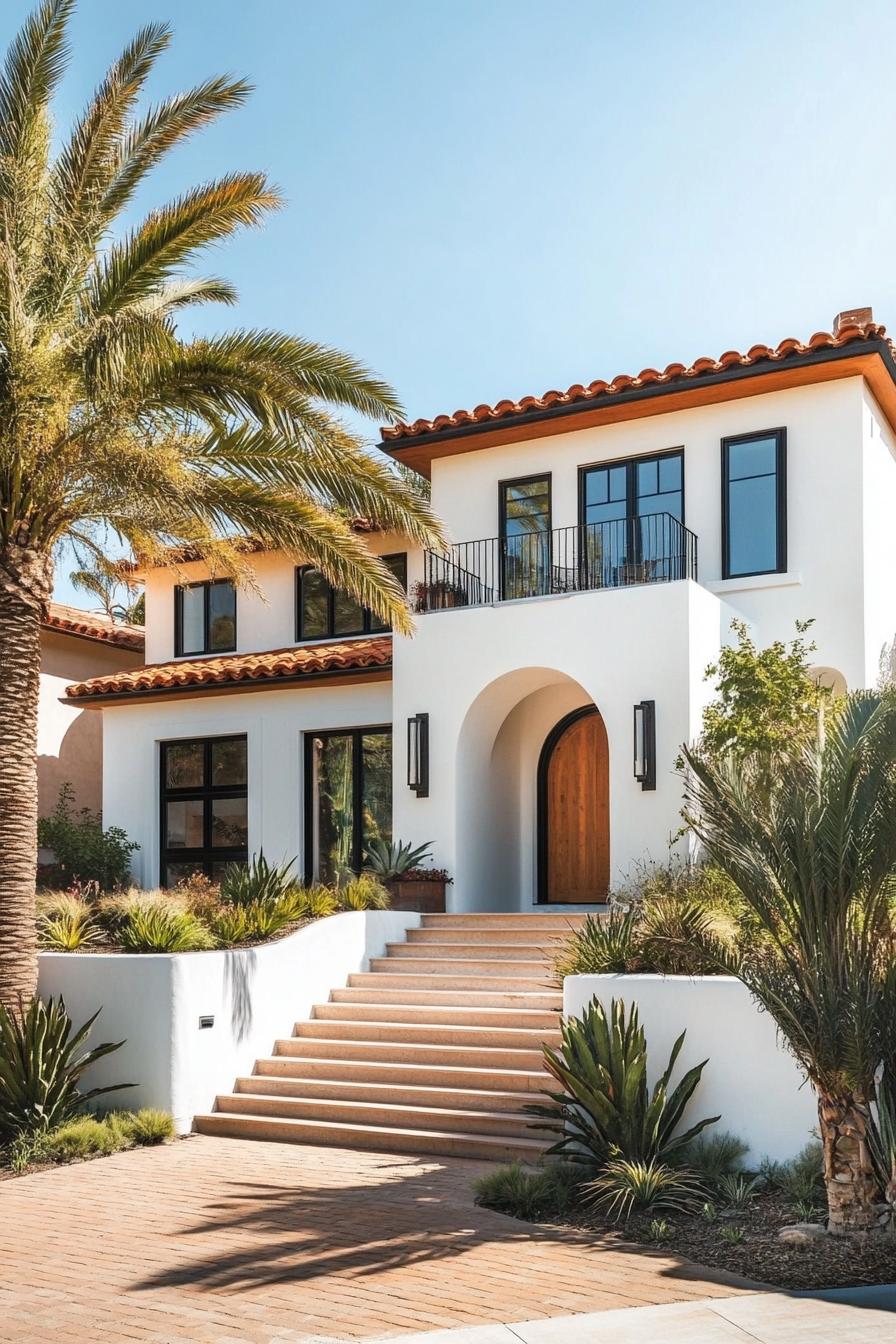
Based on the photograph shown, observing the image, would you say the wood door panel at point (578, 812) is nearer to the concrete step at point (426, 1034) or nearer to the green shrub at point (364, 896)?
the green shrub at point (364, 896)

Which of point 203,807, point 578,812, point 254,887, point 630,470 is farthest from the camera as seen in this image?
point 203,807

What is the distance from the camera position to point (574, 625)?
51.2ft

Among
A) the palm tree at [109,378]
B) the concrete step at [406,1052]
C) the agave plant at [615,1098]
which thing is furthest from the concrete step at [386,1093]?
the palm tree at [109,378]

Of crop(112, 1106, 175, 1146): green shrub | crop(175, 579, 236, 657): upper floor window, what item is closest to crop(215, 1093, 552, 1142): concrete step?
crop(112, 1106, 175, 1146): green shrub

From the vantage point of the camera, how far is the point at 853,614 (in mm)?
15328

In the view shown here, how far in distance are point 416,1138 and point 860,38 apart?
10.4m

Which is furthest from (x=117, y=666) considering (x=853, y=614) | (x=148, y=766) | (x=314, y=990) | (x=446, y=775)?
(x=853, y=614)

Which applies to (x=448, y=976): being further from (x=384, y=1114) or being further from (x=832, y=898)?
(x=832, y=898)

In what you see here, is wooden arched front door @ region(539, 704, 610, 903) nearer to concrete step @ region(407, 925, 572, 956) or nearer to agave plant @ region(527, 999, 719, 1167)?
concrete step @ region(407, 925, 572, 956)

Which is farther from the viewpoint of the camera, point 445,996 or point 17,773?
point 445,996

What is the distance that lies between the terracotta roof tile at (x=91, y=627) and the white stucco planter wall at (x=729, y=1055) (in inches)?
584

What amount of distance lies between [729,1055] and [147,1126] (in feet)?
16.8

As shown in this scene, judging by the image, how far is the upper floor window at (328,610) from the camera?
20.5 m

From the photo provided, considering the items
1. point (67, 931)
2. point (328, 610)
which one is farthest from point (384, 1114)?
point (328, 610)
